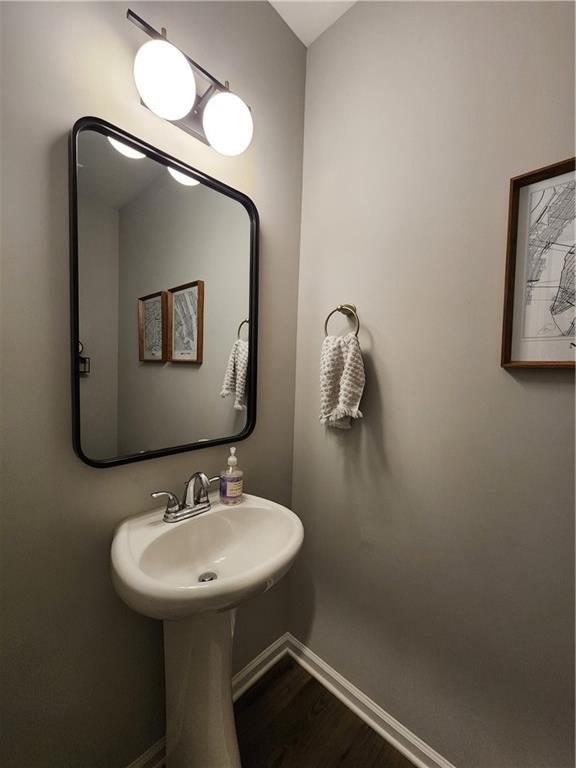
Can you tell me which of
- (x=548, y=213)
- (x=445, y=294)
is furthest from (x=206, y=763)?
(x=548, y=213)

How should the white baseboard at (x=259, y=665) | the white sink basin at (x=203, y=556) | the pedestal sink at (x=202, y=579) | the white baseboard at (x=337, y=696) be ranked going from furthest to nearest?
the white baseboard at (x=259, y=665) → the white baseboard at (x=337, y=696) → the pedestal sink at (x=202, y=579) → the white sink basin at (x=203, y=556)

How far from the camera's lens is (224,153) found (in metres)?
0.97

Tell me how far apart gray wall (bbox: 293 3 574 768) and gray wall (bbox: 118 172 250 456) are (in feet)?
1.15

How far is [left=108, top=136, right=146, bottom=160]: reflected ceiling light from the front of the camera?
80cm

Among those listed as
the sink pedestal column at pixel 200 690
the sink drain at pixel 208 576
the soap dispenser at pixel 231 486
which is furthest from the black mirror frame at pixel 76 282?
the sink pedestal column at pixel 200 690

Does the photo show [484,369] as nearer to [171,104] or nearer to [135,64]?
[171,104]

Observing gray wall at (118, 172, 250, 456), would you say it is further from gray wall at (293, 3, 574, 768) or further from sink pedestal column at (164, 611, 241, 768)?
sink pedestal column at (164, 611, 241, 768)

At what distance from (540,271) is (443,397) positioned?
1.30ft

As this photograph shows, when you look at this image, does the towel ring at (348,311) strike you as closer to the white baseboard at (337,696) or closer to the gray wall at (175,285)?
the gray wall at (175,285)

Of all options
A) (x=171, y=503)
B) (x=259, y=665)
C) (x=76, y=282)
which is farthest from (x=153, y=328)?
A: (x=259, y=665)

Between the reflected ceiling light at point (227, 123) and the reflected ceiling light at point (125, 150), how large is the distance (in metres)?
0.22

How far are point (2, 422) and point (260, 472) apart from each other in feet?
2.68

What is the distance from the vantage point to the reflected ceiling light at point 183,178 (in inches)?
36.5

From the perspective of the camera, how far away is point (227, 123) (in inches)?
36.7
